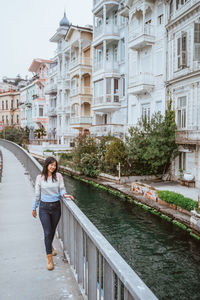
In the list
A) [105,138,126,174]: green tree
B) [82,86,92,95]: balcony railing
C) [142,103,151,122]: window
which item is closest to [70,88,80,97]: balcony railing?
[82,86,92,95]: balcony railing

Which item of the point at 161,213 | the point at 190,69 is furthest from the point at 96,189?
the point at 190,69

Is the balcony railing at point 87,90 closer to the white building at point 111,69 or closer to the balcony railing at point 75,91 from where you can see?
the balcony railing at point 75,91

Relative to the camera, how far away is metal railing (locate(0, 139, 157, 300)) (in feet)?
7.17

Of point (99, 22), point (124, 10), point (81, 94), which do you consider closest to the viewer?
point (124, 10)

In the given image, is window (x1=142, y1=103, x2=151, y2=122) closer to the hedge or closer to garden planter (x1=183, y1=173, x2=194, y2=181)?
garden planter (x1=183, y1=173, x2=194, y2=181)

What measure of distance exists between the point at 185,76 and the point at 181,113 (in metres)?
2.43

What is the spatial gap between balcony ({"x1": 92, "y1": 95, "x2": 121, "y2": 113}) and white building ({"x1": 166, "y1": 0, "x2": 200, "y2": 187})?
8.46m

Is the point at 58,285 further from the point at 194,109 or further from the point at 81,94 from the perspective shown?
the point at 81,94

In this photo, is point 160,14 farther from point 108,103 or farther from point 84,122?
point 84,122

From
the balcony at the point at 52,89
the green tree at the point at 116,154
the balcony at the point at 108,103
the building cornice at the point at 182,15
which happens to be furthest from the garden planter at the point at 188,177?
the balcony at the point at 52,89

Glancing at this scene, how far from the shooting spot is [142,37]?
21.5 meters

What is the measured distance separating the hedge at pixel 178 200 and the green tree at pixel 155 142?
433 centimetres

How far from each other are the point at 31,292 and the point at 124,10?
25789 millimetres

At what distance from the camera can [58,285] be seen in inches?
154
